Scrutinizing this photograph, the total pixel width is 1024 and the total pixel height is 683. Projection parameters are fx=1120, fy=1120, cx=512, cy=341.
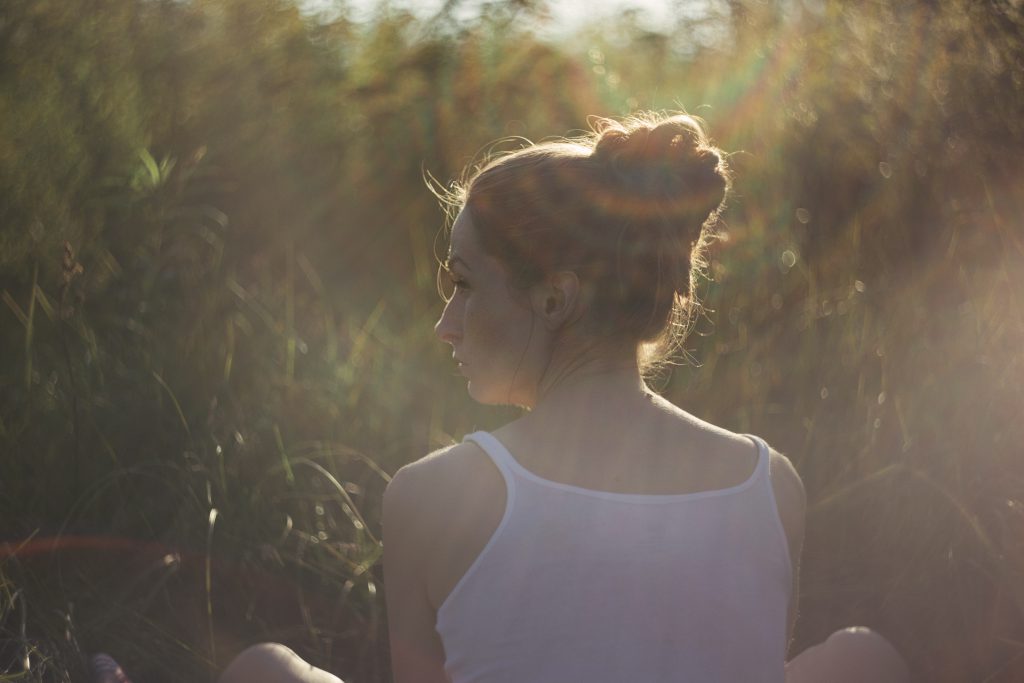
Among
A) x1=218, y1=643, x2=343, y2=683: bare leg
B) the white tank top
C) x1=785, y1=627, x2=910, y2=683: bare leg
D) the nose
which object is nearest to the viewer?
the white tank top

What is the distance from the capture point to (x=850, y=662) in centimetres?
211

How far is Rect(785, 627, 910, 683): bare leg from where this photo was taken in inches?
83.1

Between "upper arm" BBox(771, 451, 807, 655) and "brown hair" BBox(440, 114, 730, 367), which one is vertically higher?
"brown hair" BBox(440, 114, 730, 367)

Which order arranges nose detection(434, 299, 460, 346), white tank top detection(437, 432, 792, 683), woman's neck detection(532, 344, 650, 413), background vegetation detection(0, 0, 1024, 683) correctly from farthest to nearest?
1. background vegetation detection(0, 0, 1024, 683)
2. nose detection(434, 299, 460, 346)
3. woman's neck detection(532, 344, 650, 413)
4. white tank top detection(437, 432, 792, 683)

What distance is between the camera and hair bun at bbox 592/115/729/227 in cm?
153

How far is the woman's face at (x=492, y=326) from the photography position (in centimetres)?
158

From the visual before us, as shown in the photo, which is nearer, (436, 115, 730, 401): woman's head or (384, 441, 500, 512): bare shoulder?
(384, 441, 500, 512): bare shoulder

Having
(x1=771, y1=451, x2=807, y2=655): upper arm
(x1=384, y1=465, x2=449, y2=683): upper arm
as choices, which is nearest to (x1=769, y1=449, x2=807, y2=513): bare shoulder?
(x1=771, y1=451, x2=807, y2=655): upper arm

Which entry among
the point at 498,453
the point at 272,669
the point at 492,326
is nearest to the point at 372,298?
the point at 272,669

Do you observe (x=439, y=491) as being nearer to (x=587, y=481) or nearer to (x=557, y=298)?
(x=587, y=481)

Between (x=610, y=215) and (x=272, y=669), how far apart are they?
3.32 ft

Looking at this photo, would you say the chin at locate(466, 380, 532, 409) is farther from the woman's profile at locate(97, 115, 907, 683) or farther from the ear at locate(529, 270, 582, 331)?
the ear at locate(529, 270, 582, 331)

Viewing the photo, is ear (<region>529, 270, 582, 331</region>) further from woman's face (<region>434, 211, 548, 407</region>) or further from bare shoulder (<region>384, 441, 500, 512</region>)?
bare shoulder (<region>384, 441, 500, 512</region>)

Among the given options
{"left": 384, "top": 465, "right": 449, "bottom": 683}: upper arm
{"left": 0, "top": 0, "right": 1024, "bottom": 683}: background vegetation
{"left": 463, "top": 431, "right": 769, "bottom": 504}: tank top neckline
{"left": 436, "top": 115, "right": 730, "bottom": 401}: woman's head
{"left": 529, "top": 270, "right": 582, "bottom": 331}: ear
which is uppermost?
{"left": 436, "top": 115, "right": 730, "bottom": 401}: woman's head
